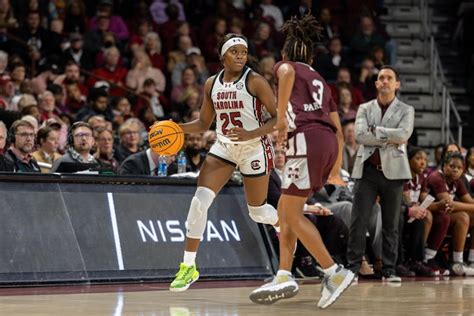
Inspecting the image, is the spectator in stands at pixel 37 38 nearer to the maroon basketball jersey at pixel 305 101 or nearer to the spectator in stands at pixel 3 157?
the spectator in stands at pixel 3 157

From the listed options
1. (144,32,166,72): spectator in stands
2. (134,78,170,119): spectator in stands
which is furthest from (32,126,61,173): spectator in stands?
(144,32,166,72): spectator in stands

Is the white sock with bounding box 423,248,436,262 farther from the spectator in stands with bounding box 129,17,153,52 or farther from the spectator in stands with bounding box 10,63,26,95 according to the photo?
the spectator in stands with bounding box 129,17,153,52

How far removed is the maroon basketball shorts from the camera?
7914 mm

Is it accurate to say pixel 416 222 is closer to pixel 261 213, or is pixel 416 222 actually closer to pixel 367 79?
pixel 261 213

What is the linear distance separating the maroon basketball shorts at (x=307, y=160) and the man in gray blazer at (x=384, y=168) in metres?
2.84

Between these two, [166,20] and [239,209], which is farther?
[166,20]

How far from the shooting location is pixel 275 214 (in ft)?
30.8

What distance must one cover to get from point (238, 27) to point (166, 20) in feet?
3.97

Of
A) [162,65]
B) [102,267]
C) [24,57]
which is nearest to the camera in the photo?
[102,267]

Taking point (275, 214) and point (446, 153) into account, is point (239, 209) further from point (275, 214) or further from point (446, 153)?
point (446, 153)

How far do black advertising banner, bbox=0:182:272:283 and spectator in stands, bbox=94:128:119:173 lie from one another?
1353 millimetres

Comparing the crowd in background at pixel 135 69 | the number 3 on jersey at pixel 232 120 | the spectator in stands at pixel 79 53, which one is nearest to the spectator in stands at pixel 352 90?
the crowd in background at pixel 135 69

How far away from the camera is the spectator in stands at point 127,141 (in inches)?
493

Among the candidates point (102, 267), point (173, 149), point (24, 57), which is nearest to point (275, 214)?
point (173, 149)
